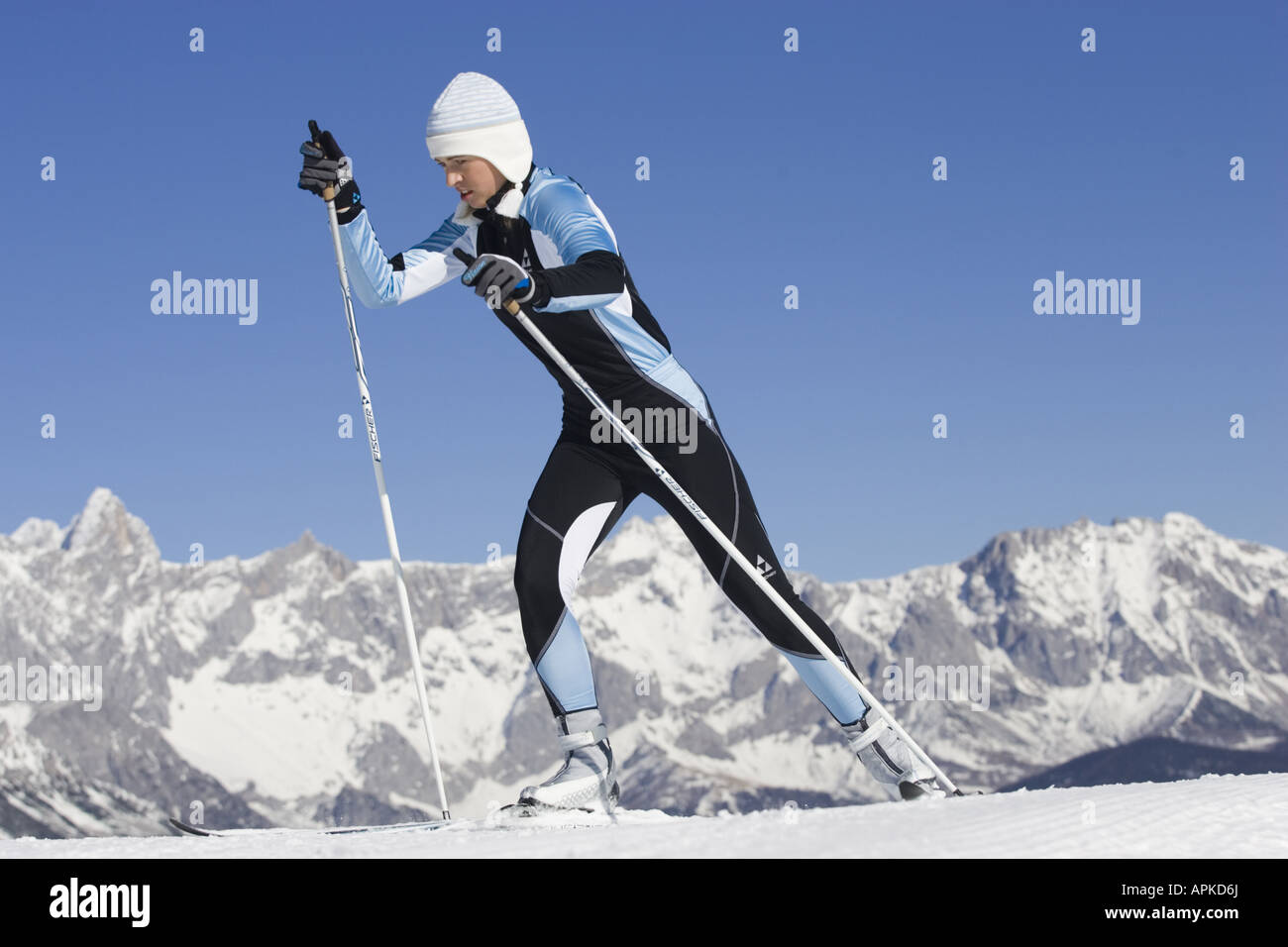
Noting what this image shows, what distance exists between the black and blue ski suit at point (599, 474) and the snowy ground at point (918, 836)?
1404 mm

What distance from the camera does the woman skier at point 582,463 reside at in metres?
7.75

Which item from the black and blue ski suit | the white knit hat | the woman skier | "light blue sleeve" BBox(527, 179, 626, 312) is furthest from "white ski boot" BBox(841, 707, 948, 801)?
the white knit hat

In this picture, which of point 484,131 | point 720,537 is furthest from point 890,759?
point 484,131

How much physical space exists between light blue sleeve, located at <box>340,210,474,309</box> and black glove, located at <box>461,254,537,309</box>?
1.30 m

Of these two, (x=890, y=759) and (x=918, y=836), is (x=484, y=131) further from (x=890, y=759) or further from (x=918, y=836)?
(x=918, y=836)

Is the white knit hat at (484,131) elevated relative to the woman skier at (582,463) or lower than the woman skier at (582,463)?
elevated

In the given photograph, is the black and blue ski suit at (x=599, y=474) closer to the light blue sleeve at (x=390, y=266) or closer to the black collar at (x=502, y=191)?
the black collar at (x=502, y=191)

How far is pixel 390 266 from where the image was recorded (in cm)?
834

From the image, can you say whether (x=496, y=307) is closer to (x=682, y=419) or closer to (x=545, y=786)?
(x=682, y=419)

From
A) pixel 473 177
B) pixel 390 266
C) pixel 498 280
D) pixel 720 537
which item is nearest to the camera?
pixel 498 280

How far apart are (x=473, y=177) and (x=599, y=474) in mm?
1825

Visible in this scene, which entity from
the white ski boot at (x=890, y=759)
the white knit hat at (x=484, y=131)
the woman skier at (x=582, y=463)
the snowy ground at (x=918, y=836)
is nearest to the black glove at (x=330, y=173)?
the woman skier at (x=582, y=463)

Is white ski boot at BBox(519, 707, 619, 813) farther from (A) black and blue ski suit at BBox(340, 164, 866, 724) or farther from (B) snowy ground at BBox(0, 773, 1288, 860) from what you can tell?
(B) snowy ground at BBox(0, 773, 1288, 860)
